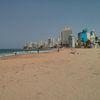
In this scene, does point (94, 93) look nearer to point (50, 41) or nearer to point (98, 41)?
point (98, 41)

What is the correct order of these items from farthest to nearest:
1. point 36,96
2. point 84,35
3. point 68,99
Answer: point 84,35, point 36,96, point 68,99

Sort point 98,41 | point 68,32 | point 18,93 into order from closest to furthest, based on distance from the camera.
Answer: point 18,93 → point 98,41 → point 68,32

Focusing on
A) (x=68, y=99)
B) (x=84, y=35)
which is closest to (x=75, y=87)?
(x=68, y=99)

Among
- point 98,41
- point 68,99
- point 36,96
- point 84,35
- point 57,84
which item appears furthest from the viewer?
point 84,35

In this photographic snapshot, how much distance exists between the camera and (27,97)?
575 centimetres

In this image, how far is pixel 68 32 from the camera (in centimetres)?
17012

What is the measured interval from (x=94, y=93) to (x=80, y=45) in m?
115

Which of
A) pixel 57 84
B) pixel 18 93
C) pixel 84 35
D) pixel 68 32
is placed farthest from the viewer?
pixel 68 32

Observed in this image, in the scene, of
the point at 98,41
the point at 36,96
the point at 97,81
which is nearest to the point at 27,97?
the point at 36,96

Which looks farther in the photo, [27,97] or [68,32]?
[68,32]

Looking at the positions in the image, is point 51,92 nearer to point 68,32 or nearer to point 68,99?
point 68,99

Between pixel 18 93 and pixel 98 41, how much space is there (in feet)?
368

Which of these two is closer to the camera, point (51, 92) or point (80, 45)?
point (51, 92)

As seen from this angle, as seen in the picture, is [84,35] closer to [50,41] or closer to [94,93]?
[50,41]
